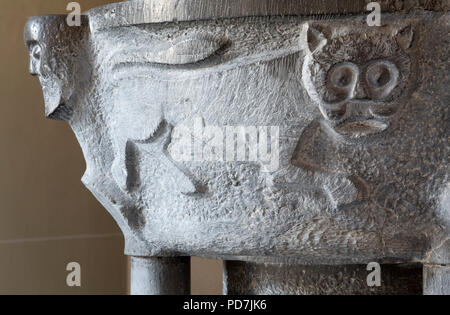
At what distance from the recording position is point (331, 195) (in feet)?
4.03

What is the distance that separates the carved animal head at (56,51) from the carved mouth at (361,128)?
0.54 meters

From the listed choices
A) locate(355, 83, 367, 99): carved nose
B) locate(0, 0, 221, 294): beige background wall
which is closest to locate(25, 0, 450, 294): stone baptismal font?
locate(355, 83, 367, 99): carved nose

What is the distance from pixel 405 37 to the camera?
1.16 meters

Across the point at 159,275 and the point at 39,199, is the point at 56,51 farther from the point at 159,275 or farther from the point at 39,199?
the point at 39,199

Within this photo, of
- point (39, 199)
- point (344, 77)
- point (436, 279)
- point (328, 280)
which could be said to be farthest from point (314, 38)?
point (39, 199)

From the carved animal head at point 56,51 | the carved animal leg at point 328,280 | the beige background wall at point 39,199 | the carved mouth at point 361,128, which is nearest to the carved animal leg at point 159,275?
the carved animal leg at point 328,280

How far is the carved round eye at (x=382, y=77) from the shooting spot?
1165 mm

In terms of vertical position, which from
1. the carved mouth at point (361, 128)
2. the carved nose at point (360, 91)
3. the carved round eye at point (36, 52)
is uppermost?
the carved round eye at point (36, 52)

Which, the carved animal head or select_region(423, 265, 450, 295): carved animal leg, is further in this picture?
the carved animal head

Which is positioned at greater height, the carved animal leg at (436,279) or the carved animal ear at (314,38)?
the carved animal ear at (314,38)

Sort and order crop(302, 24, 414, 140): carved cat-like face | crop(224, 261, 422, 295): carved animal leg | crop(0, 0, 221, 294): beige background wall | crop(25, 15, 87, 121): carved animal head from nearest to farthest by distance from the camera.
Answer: crop(302, 24, 414, 140): carved cat-like face, crop(25, 15, 87, 121): carved animal head, crop(224, 261, 422, 295): carved animal leg, crop(0, 0, 221, 294): beige background wall

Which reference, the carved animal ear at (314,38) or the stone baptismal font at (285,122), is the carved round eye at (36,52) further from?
the carved animal ear at (314,38)

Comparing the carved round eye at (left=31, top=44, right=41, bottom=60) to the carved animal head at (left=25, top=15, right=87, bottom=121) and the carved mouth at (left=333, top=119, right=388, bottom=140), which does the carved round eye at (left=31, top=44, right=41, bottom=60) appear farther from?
the carved mouth at (left=333, top=119, right=388, bottom=140)

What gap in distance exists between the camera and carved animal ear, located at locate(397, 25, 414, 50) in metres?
1.16
